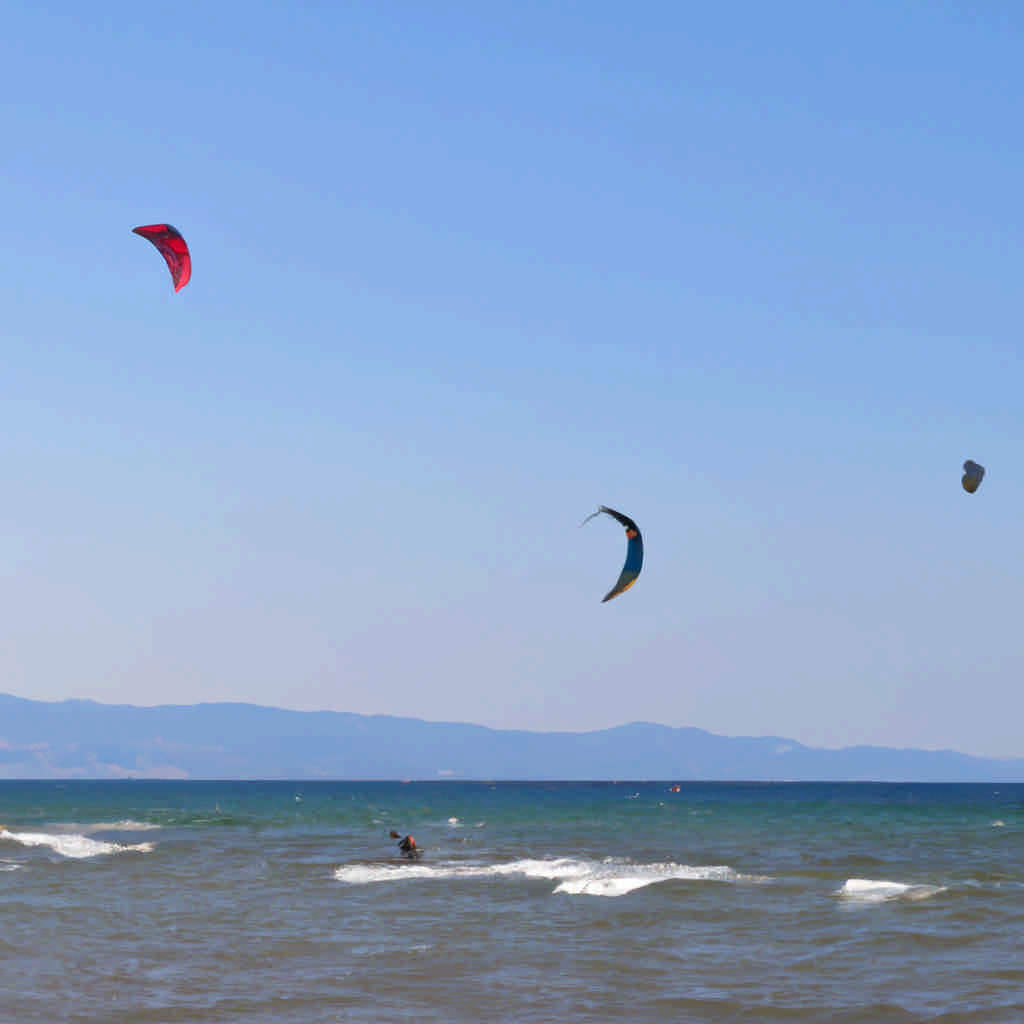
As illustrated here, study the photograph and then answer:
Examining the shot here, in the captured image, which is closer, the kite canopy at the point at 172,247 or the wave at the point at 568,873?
the kite canopy at the point at 172,247

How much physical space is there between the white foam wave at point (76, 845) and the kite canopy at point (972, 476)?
1189 inches

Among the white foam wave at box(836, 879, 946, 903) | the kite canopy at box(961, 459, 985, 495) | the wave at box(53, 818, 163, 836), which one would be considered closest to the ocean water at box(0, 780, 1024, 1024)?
the white foam wave at box(836, 879, 946, 903)

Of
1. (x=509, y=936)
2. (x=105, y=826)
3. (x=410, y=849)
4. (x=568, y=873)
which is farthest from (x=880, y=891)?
(x=105, y=826)

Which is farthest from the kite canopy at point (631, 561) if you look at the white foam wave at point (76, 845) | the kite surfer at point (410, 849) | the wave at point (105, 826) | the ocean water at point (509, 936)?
the wave at point (105, 826)

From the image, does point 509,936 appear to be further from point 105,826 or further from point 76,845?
point 105,826

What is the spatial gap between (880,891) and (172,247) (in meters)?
20.7

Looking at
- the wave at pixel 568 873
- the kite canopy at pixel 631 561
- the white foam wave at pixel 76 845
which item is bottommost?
the white foam wave at pixel 76 845

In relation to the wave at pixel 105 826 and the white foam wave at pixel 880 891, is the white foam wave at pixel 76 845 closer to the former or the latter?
the wave at pixel 105 826

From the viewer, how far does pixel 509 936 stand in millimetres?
22234

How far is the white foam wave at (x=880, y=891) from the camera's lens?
28031mm

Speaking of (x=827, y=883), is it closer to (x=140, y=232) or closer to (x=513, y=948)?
(x=513, y=948)

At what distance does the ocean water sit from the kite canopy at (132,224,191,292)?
12.4m

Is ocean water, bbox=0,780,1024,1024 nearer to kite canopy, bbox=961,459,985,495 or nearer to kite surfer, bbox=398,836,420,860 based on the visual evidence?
kite surfer, bbox=398,836,420,860

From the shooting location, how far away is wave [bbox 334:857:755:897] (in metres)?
30.6
